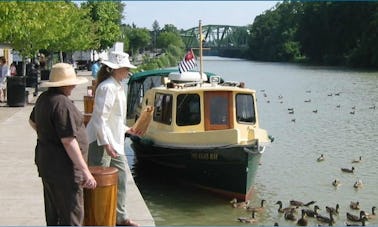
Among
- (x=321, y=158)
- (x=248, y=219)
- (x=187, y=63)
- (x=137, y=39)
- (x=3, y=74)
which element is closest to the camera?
(x=248, y=219)

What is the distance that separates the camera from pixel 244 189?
13.1 meters

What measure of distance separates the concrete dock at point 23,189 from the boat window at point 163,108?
2941mm

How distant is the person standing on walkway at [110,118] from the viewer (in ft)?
22.6

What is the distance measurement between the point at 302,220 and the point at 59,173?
23.1 ft

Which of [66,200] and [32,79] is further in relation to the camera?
[32,79]

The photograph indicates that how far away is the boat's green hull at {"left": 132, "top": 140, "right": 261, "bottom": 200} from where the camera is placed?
1267cm

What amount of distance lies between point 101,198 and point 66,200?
72 cm

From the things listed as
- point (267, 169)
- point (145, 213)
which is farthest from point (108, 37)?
point (145, 213)

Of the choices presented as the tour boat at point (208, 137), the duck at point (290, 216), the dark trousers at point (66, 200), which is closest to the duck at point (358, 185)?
the tour boat at point (208, 137)

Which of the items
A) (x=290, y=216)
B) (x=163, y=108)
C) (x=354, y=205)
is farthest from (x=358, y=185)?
(x=163, y=108)

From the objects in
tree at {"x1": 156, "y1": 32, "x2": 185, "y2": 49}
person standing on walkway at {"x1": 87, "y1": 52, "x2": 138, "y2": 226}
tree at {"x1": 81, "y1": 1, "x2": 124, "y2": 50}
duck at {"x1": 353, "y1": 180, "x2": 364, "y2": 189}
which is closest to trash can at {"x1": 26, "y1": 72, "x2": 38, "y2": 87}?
duck at {"x1": 353, "y1": 180, "x2": 364, "y2": 189}

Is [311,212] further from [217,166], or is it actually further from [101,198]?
[101,198]

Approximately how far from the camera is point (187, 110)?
555 inches

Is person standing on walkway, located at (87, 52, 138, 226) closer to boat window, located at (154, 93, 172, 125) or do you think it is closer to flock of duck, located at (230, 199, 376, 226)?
flock of duck, located at (230, 199, 376, 226)
